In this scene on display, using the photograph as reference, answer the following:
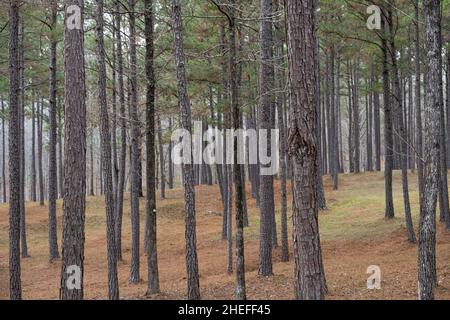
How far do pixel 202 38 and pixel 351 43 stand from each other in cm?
603

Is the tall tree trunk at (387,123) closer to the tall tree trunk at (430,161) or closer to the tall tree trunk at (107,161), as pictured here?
the tall tree trunk at (430,161)

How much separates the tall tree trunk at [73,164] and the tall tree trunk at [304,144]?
12.2ft

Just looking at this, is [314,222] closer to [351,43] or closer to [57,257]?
[351,43]

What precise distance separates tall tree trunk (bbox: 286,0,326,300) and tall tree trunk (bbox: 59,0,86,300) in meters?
3.72

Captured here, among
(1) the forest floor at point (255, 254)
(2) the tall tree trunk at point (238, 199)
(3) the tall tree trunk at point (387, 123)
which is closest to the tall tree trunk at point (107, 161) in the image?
(1) the forest floor at point (255, 254)

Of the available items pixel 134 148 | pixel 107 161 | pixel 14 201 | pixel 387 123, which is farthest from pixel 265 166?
pixel 387 123

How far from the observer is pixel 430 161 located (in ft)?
26.7

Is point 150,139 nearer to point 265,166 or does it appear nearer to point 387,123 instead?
point 265,166

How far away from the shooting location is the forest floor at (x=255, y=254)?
1155 cm

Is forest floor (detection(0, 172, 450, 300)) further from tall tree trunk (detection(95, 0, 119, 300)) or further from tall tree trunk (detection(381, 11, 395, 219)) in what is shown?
tall tree trunk (detection(95, 0, 119, 300))

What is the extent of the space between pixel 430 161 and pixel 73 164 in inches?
237

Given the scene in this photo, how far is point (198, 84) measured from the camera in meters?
17.1

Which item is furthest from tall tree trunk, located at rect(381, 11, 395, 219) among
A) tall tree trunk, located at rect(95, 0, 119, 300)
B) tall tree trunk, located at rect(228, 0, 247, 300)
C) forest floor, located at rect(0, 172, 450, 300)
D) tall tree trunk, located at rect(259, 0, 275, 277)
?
tall tree trunk, located at rect(95, 0, 119, 300)

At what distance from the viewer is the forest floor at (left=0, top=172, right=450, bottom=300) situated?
37.9ft
